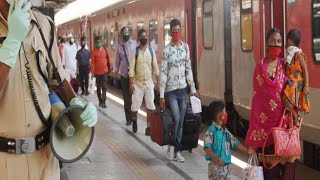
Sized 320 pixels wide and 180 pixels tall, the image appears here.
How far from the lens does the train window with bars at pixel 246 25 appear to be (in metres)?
8.31

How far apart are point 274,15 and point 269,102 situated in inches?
123

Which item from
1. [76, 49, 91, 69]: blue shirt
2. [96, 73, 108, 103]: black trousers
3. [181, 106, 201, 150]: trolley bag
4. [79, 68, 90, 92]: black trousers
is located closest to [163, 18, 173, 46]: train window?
[96, 73, 108, 103]: black trousers

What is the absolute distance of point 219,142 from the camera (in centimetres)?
462

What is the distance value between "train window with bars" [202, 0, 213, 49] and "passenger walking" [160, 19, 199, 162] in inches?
132

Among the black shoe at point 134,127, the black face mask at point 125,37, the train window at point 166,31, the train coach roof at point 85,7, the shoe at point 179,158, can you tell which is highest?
the train coach roof at point 85,7

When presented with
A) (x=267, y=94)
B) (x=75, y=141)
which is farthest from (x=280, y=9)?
(x=75, y=141)

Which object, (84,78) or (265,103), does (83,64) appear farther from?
(265,103)

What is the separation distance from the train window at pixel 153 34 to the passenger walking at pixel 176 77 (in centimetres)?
721

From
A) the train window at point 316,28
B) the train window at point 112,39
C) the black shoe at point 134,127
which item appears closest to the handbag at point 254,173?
the train window at point 316,28

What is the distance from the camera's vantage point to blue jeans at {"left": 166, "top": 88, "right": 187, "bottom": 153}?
6758 mm

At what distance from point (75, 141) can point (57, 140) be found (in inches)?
4.4

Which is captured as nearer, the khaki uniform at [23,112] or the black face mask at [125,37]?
the khaki uniform at [23,112]

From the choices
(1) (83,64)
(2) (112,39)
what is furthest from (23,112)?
(2) (112,39)

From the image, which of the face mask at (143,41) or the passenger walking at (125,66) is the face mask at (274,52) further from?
the passenger walking at (125,66)
